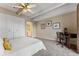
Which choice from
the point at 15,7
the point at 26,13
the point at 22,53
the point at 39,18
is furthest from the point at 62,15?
the point at 22,53

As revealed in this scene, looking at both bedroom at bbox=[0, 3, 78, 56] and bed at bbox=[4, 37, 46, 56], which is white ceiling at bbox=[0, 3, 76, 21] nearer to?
bedroom at bbox=[0, 3, 78, 56]

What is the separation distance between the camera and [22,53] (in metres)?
1.92

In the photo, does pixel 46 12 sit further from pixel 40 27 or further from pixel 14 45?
pixel 14 45

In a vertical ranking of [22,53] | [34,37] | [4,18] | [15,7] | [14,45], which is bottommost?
[22,53]

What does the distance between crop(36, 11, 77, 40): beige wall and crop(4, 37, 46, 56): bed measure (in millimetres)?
160

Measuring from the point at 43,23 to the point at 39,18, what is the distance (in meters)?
0.12

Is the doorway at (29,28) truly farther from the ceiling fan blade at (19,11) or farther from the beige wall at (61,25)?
the ceiling fan blade at (19,11)

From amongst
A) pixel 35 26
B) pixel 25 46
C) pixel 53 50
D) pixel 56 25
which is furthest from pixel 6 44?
pixel 56 25

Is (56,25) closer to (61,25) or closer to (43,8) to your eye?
(61,25)

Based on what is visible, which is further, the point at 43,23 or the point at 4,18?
the point at 43,23

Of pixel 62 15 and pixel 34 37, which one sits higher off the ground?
pixel 62 15

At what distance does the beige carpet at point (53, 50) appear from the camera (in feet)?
6.28

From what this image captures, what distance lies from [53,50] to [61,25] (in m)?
0.46

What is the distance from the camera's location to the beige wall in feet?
6.29
